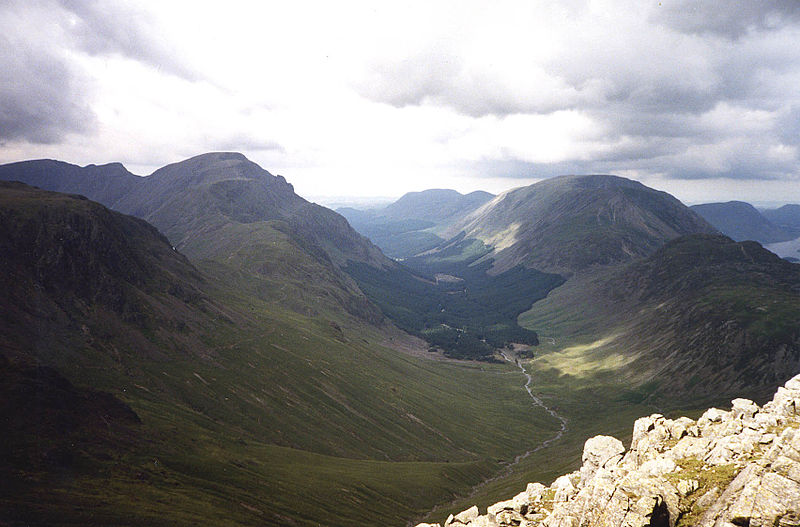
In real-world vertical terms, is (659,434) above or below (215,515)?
above

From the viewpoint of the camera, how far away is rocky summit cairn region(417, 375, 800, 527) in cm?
3872

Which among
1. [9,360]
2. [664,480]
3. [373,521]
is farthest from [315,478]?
[664,480]

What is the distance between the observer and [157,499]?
12056 cm

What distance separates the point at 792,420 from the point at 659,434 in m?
15.6

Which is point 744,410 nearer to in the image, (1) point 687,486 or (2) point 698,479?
(2) point 698,479

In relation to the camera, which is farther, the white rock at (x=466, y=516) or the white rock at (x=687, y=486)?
the white rock at (x=466, y=516)

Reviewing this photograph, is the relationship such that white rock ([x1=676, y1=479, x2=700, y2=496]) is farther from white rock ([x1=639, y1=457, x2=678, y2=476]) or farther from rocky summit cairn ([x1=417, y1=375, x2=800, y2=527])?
white rock ([x1=639, y1=457, x2=678, y2=476])

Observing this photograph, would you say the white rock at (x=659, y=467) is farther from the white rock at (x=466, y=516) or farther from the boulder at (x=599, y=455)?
the white rock at (x=466, y=516)

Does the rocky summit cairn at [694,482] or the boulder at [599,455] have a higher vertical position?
the rocky summit cairn at [694,482]

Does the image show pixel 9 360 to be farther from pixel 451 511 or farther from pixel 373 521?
pixel 451 511

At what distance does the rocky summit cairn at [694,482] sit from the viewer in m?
38.7

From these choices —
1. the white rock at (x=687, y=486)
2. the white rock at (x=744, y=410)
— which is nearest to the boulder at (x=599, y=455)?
the white rock at (x=744, y=410)

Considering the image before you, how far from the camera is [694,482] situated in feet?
151

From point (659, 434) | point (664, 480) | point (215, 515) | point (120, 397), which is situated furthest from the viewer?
point (120, 397)
